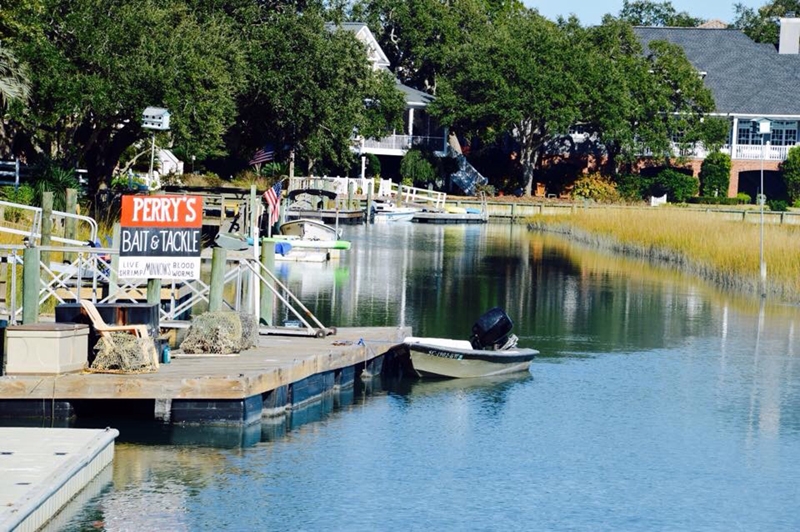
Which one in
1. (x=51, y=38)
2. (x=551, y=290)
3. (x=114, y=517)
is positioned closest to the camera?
(x=114, y=517)

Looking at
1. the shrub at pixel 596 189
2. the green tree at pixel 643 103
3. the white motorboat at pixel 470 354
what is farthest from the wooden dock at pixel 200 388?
the shrub at pixel 596 189

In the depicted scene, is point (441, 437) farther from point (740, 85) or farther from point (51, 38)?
point (740, 85)

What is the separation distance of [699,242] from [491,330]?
87.3 ft

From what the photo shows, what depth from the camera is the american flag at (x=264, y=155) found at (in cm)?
7188

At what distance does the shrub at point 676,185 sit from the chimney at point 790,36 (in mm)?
14607

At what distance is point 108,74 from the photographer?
160 feet

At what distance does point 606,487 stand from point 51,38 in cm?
3458

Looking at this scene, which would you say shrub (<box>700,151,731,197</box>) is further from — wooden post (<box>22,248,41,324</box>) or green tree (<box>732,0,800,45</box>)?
wooden post (<box>22,248,41,324</box>)

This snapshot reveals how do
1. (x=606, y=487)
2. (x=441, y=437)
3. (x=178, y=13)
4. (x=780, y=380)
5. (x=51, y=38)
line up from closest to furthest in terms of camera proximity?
(x=606, y=487)
(x=441, y=437)
(x=780, y=380)
(x=51, y=38)
(x=178, y=13)

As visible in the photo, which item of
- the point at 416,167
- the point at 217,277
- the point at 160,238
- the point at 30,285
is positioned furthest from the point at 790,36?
the point at 30,285

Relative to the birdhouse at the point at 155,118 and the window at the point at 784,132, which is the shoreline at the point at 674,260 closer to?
the birdhouse at the point at 155,118

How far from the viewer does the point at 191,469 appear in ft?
64.8

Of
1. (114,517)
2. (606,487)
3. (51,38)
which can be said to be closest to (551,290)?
(51,38)

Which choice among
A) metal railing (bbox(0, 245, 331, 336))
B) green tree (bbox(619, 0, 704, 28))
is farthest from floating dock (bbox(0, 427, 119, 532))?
green tree (bbox(619, 0, 704, 28))
